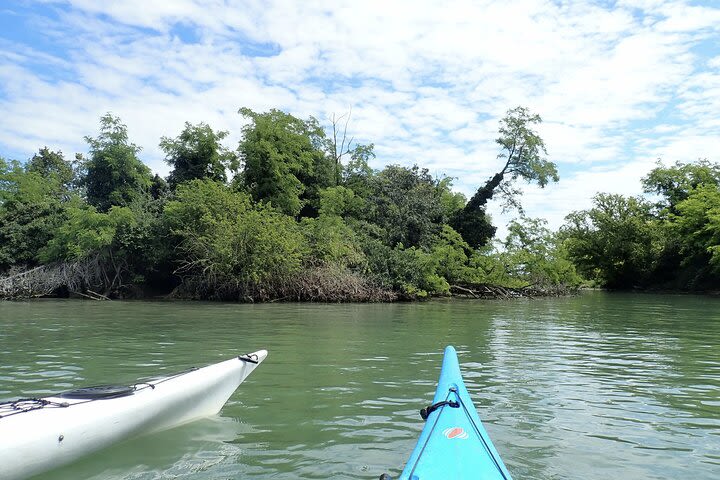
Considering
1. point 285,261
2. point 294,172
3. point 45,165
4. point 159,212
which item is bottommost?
point 285,261

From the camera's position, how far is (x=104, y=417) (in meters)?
4.61

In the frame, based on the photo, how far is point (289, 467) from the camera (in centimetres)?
452

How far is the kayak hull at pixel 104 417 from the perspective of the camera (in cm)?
400

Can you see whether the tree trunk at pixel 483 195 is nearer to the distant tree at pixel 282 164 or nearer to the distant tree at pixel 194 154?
the distant tree at pixel 282 164

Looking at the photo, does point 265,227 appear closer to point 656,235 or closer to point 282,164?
point 282,164

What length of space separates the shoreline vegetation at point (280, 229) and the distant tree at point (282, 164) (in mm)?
96

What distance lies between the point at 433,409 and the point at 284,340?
7.61 meters

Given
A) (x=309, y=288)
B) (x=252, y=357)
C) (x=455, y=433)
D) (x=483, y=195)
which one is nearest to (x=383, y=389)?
(x=252, y=357)

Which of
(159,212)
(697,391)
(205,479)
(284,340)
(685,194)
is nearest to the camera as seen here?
(205,479)

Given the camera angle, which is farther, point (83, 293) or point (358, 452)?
point (83, 293)

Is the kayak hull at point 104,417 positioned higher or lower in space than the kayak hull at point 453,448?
lower

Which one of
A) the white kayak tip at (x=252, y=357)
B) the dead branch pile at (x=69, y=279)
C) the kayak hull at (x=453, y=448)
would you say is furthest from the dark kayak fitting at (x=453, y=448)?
the dead branch pile at (x=69, y=279)

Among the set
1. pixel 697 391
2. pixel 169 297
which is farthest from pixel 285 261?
pixel 697 391

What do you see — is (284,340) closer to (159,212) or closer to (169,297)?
(169,297)
